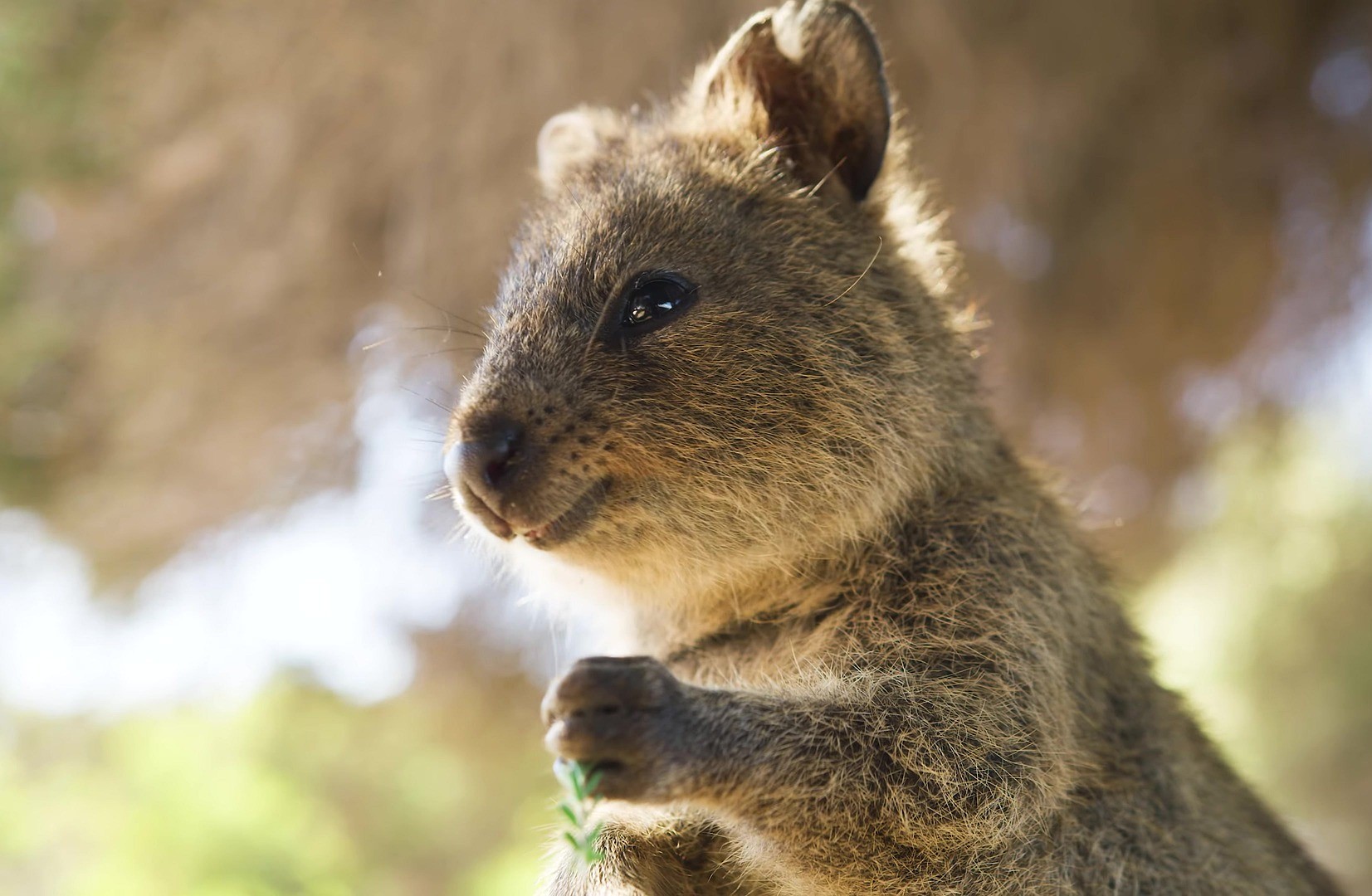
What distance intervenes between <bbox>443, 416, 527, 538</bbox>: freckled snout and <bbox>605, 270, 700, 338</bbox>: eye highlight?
323mm

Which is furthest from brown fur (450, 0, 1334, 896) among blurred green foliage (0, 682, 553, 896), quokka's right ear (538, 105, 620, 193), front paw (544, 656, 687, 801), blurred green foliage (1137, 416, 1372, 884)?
blurred green foliage (1137, 416, 1372, 884)

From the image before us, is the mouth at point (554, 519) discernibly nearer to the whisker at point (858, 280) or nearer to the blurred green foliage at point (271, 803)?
the whisker at point (858, 280)

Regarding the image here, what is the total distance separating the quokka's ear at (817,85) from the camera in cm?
230

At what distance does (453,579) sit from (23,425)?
1.76 meters

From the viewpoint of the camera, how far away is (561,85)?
3.61m

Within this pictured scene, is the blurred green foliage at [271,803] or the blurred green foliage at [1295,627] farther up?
the blurred green foliage at [1295,627]

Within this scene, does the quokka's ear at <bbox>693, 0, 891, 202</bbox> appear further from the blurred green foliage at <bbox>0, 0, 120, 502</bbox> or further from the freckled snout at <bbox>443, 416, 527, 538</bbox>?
the blurred green foliage at <bbox>0, 0, 120, 502</bbox>

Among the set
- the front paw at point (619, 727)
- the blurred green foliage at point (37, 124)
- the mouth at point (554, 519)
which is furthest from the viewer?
the blurred green foliage at point (37, 124)

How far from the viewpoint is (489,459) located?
1.90 metres

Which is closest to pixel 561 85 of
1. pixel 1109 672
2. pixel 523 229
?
pixel 523 229

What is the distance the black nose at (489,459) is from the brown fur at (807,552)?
0.01 metres

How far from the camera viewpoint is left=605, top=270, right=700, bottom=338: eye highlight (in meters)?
2.10

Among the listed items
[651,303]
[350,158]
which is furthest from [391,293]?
[651,303]

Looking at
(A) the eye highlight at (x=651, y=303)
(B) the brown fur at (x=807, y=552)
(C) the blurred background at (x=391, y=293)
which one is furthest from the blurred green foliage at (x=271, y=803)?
(A) the eye highlight at (x=651, y=303)
